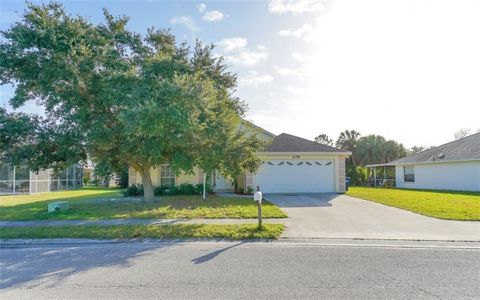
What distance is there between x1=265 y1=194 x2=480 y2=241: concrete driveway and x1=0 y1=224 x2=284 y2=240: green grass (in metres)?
0.88

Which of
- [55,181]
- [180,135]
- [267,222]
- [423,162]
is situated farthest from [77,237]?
[423,162]

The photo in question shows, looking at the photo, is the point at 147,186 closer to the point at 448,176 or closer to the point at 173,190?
the point at 173,190

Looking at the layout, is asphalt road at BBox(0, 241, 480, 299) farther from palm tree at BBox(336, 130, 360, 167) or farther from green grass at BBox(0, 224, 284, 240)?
palm tree at BBox(336, 130, 360, 167)

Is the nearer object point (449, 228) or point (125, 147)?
point (449, 228)

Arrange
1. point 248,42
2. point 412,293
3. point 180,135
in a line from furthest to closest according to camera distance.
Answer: point 248,42
point 180,135
point 412,293

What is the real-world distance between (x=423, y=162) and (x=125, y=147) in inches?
1058

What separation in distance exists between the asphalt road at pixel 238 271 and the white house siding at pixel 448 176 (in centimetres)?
2074

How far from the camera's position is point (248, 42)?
12.6 m

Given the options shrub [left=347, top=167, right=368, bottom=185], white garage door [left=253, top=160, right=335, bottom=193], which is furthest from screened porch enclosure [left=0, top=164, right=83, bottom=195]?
shrub [left=347, top=167, right=368, bottom=185]

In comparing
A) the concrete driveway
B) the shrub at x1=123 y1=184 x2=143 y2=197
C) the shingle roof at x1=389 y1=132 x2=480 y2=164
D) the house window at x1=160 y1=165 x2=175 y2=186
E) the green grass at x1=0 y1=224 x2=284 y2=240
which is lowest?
the concrete driveway

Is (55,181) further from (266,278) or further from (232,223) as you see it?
(266,278)

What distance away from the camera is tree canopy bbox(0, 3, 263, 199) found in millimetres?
9508

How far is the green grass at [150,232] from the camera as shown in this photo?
25.8ft

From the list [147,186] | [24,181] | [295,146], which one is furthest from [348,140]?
[24,181]
